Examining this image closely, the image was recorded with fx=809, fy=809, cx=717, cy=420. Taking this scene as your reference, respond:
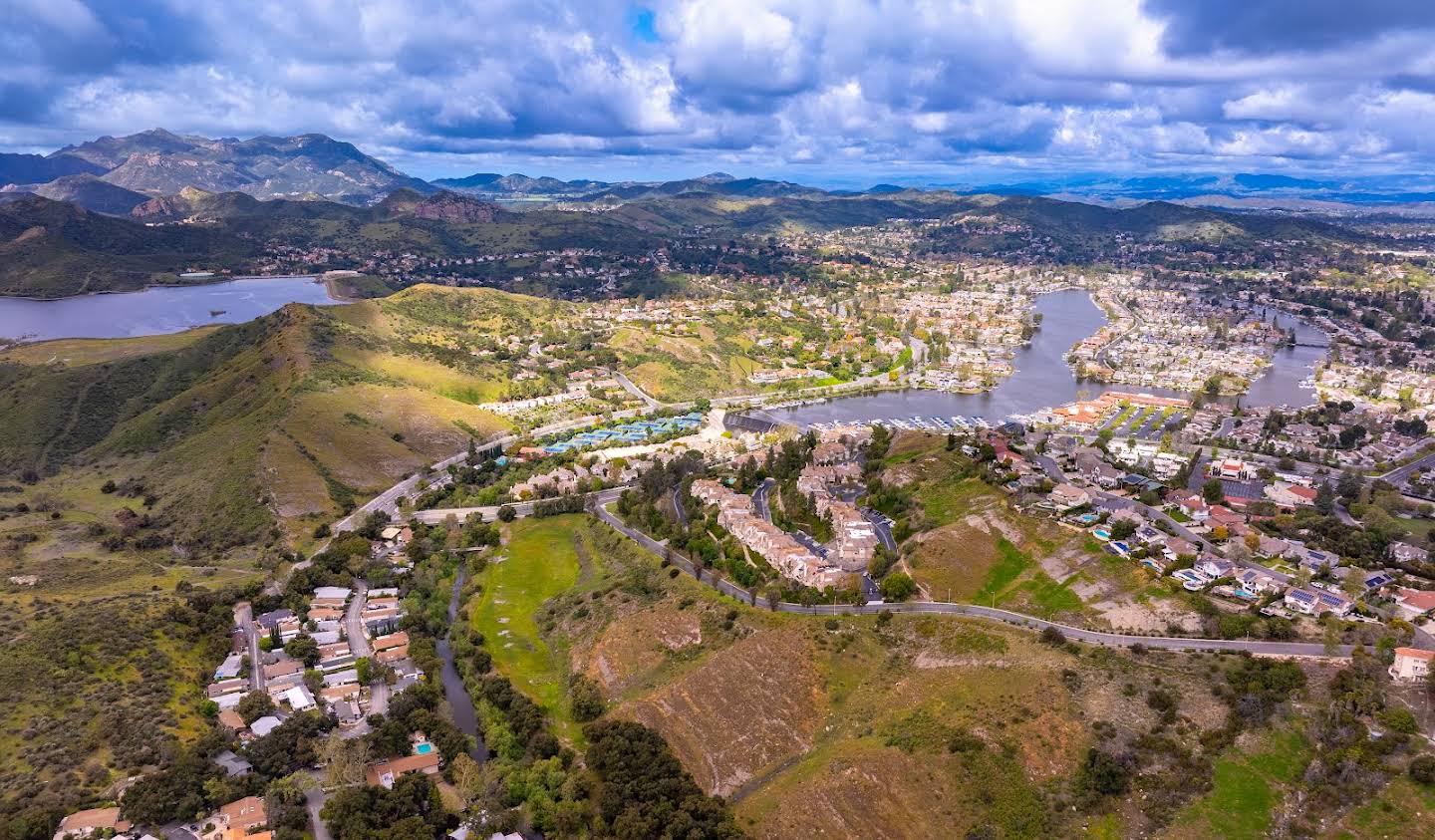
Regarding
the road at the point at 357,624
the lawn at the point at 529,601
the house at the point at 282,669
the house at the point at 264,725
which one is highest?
the house at the point at 264,725

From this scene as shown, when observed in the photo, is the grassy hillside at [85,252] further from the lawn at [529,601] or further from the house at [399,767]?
the house at [399,767]

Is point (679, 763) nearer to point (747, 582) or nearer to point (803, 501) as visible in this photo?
point (747, 582)

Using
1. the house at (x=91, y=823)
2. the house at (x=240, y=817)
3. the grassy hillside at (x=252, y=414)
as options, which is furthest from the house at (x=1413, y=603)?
the grassy hillside at (x=252, y=414)

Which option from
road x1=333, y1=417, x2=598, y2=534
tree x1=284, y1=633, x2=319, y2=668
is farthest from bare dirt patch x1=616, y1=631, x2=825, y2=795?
road x1=333, y1=417, x2=598, y2=534

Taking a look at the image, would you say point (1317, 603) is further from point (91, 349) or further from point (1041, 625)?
point (91, 349)

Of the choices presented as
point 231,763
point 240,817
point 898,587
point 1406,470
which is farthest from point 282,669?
point 1406,470

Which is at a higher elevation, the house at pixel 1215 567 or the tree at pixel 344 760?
the house at pixel 1215 567
